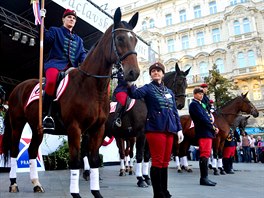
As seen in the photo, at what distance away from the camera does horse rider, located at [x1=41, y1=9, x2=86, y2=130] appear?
4484mm

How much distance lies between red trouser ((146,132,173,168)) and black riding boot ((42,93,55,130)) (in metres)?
1.57

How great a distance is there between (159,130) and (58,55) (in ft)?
7.03

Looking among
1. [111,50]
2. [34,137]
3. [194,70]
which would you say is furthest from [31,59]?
[194,70]

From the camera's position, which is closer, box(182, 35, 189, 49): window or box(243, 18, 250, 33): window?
box(243, 18, 250, 33): window

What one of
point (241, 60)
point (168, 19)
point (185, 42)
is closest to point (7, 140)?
point (241, 60)

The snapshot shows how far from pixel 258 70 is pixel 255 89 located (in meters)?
2.61

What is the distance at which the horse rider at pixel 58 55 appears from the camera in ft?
14.7

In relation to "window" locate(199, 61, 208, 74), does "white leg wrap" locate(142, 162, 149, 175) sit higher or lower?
lower

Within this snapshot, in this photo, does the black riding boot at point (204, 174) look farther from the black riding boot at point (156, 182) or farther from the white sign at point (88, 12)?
the white sign at point (88, 12)

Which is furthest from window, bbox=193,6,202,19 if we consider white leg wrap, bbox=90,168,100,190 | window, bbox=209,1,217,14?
white leg wrap, bbox=90,168,100,190

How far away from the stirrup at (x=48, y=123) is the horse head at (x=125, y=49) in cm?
141

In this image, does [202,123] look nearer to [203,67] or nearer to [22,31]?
[22,31]

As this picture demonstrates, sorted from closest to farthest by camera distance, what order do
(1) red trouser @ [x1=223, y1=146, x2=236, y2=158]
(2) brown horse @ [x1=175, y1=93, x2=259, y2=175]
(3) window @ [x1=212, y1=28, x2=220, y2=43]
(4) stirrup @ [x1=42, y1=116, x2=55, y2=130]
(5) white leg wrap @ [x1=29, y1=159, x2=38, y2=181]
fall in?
1. (4) stirrup @ [x1=42, y1=116, x2=55, y2=130]
2. (5) white leg wrap @ [x1=29, y1=159, x2=38, y2=181]
3. (2) brown horse @ [x1=175, y1=93, x2=259, y2=175]
4. (1) red trouser @ [x1=223, y1=146, x2=236, y2=158]
5. (3) window @ [x1=212, y1=28, x2=220, y2=43]

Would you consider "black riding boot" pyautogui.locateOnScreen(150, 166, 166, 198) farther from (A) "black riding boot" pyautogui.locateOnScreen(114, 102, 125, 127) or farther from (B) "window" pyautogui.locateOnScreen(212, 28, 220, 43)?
(B) "window" pyautogui.locateOnScreen(212, 28, 220, 43)
